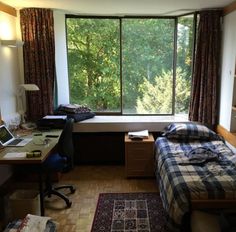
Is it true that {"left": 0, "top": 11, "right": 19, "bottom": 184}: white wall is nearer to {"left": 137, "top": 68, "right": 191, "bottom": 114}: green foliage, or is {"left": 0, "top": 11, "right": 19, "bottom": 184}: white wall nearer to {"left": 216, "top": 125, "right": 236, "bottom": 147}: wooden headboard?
{"left": 137, "top": 68, "right": 191, "bottom": 114}: green foliage

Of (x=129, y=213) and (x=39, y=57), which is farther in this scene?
(x=39, y=57)

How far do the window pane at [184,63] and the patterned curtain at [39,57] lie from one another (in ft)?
6.55

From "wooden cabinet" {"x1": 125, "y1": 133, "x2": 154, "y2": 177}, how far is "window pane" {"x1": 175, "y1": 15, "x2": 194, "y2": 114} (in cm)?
102

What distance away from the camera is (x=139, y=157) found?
3604 millimetres

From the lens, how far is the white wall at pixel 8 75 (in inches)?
129

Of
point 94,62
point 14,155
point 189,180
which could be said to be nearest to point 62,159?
point 14,155

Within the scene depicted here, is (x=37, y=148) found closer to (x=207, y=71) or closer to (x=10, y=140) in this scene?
(x=10, y=140)

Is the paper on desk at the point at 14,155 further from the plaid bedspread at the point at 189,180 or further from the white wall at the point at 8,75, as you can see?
the plaid bedspread at the point at 189,180

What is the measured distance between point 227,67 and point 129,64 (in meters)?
1.56

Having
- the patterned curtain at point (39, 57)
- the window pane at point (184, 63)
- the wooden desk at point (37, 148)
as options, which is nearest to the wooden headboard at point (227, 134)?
the window pane at point (184, 63)

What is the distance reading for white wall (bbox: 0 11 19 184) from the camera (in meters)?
3.28

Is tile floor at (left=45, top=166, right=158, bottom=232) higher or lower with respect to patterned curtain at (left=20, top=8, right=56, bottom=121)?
lower

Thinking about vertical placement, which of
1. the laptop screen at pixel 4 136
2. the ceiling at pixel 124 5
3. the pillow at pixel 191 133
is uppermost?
the ceiling at pixel 124 5

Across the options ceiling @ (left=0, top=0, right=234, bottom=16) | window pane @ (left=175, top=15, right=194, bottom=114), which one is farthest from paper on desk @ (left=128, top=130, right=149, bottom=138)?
ceiling @ (left=0, top=0, right=234, bottom=16)
